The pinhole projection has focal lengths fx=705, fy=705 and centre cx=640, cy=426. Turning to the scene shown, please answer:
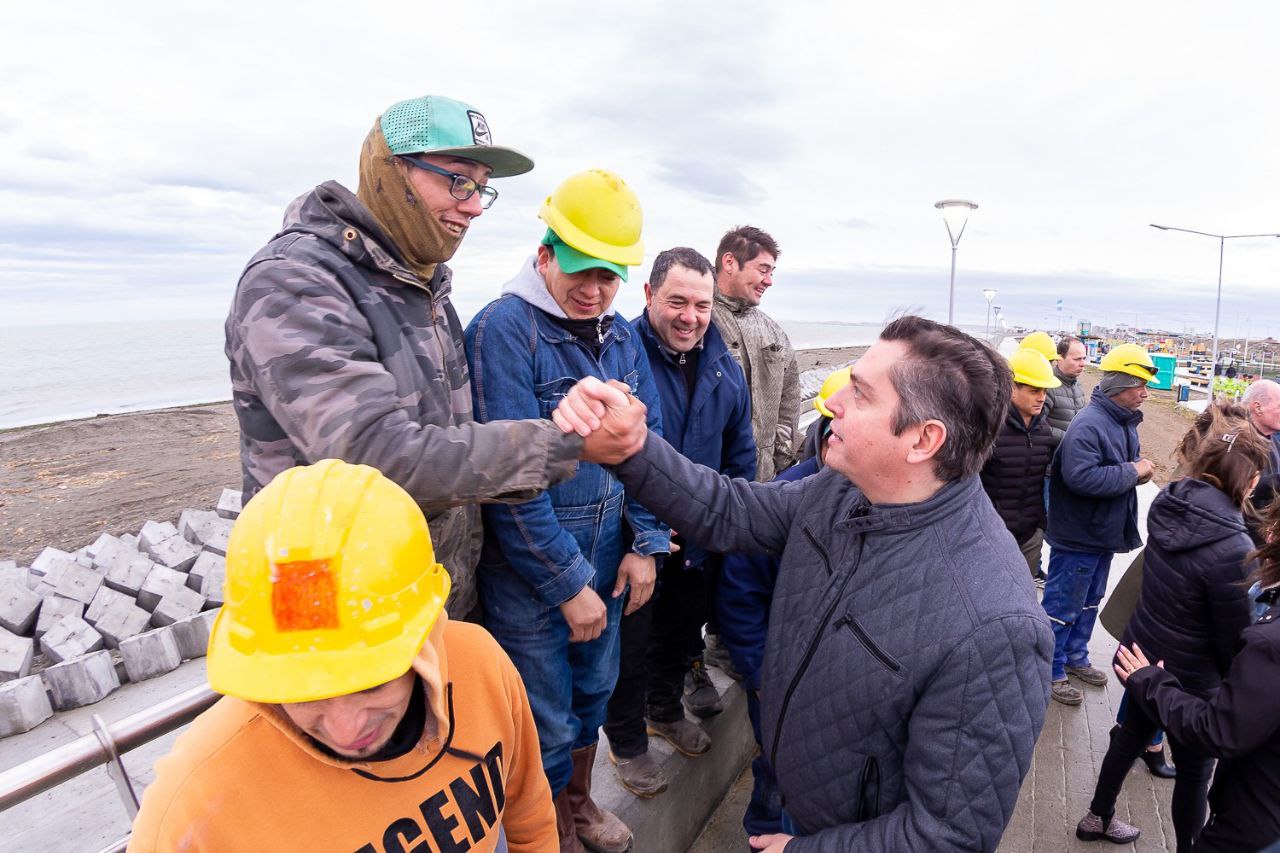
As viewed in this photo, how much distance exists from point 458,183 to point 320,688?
1.35m

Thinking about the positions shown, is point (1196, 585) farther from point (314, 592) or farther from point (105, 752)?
point (105, 752)

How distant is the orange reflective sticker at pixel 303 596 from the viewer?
1088mm

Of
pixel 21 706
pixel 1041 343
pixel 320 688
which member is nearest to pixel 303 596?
pixel 320 688

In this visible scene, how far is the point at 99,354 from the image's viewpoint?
5503 centimetres

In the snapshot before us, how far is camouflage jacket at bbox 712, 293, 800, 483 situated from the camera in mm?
4348

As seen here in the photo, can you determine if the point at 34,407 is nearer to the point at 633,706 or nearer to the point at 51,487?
the point at 51,487

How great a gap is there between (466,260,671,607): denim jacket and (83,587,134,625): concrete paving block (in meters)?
3.93

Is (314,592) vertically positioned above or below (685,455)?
above

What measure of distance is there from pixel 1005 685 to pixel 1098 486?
377 centimetres

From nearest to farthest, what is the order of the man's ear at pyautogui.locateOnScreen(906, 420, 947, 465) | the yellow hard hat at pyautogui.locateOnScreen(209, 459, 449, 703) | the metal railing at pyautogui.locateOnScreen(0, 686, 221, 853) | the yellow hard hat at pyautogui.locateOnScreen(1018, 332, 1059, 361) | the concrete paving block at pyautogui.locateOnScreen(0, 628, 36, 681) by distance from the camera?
1. the yellow hard hat at pyautogui.locateOnScreen(209, 459, 449, 703)
2. the metal railing at pyautogui.locateOnScreen(0, 686, 221, 853)
3. the man's ear at pyautogui.locateOnScreen(906, 420, 947, 465)
4. the concrete paving block at pyautogui.locateOnScreen(0, 628, 36, 681)
5. the yellow hard hat at pyautogui.locateOnScreen(1018, 332, 1059, 361)

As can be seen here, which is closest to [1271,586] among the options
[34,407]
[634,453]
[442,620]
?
[634,453]

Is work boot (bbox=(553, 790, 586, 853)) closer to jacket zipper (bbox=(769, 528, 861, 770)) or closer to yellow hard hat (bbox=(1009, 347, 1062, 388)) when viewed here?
jacket zipper (bbox=(769, 528, 861, 770))

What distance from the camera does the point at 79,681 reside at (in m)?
3.90

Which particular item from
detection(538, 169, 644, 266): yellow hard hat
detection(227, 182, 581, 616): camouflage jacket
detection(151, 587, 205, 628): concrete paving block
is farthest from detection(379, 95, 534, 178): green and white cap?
detection(151, 587, 205, 628): concrete paving block
